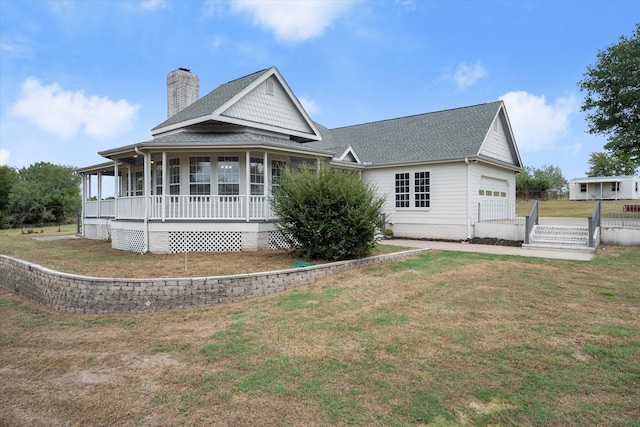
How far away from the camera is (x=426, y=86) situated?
23.3 meters

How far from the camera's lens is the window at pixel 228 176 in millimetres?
13594

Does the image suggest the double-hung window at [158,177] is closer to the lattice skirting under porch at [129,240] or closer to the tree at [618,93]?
the lattice skirting under porch at [129,240]

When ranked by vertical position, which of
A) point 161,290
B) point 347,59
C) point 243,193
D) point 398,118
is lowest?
point 161,290

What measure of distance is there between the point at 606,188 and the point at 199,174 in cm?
4169

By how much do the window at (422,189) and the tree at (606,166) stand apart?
46.0 m

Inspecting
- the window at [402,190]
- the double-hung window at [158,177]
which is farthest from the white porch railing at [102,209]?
the window at [402,190]

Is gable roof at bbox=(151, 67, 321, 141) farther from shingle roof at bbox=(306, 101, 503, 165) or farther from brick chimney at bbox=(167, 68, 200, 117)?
shingle roof at bbox=(306, 101, 503, 165)

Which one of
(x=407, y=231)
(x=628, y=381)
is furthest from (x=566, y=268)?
(x=407, y=231)

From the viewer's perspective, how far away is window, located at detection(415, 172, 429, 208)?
55.1 feet

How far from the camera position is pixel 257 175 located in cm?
1388

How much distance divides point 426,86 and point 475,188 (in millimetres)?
10223

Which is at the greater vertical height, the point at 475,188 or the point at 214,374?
the point at 475,188

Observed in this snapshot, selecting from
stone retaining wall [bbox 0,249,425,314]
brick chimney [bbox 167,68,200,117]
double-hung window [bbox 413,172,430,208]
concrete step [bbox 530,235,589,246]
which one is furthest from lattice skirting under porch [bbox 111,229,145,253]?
concrete step [bbox 530,235,589,246]

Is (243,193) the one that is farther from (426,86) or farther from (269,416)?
(426,86)
